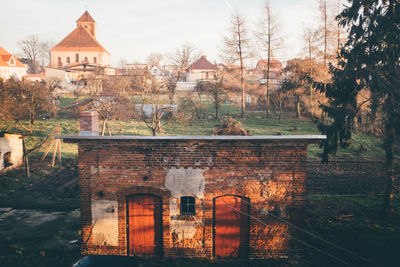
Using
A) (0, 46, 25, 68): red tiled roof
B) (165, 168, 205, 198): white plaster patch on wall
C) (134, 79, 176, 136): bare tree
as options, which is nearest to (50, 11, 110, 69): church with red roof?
(0, 46, 25, 68): red tiled roof

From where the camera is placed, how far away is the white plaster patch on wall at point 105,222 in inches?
366

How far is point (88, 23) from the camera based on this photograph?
76438 mm

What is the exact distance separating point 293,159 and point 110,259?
20.5 feet

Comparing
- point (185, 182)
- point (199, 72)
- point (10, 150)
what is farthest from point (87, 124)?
point (199, 72)

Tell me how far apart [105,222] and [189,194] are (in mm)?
2927

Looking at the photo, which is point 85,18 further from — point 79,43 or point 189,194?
point 189,194

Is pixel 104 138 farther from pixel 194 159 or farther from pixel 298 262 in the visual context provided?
pixel 298 262

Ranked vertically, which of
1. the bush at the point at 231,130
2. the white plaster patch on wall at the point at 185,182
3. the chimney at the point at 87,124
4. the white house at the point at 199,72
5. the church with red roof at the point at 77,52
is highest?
the church with red roof at the point at 77,52

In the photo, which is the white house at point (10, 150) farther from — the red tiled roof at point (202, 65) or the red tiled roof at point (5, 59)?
the red tiled roof at point (5, 59)

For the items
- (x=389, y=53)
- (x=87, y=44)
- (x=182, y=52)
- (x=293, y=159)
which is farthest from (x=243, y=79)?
(x=87, y=44)

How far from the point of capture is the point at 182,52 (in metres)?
42.3

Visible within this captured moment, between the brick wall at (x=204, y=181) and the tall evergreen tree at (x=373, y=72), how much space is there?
6.29 metres

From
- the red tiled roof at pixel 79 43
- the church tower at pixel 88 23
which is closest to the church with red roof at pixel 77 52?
the red tiled roof at pixel 79 43

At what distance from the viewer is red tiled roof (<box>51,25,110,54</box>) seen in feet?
227
